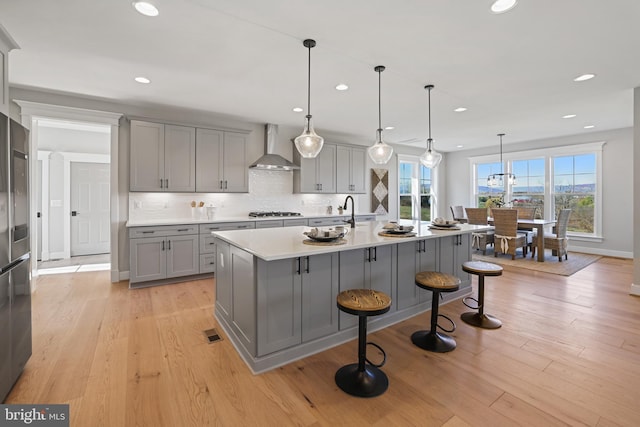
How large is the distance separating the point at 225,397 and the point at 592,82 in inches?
198

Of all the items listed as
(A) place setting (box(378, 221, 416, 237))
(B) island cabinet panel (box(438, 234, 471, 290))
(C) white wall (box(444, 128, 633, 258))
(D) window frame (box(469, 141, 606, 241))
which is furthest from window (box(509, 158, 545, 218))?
(A) place setting (box(378, 221, 416, 237))

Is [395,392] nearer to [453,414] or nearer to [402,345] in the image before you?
[453,414]

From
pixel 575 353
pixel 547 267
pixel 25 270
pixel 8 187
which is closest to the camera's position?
pixel 8 187

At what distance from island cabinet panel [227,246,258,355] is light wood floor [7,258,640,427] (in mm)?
192

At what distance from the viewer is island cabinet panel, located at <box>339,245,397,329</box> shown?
253cm

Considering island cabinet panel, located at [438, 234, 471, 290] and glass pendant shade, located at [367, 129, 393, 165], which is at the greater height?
glass pendant shade, located at [367, 129, 393, 165]

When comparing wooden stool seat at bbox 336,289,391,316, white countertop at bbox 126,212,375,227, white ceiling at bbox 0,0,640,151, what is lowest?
wooden stool seat at bbox 336,289,391,316

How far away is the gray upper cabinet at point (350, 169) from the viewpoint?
6.16m

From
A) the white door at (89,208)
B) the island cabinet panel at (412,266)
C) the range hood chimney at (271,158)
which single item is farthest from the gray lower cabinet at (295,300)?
the white door at (89,208)

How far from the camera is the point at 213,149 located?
477 centimetres

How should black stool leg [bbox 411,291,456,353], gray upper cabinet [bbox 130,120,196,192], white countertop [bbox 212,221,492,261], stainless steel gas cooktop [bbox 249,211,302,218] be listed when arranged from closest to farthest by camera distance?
1. white countertop [bbox 212,221,492,261]
2. black stool leg [bbox 411,291,456,353]
3. gray upper cabinet [bbox 130,120,196,192]
4. stainless steel gas cooktop [bbox 249,211,302,218]

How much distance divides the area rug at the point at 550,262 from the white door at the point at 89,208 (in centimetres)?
777

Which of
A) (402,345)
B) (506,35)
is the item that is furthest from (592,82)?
(402,345)

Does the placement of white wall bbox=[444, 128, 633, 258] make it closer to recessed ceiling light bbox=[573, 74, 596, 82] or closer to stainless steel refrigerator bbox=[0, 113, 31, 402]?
recessed ceiling light bbox=[573, 74, 596, 82]
